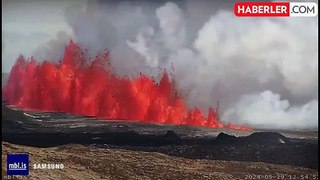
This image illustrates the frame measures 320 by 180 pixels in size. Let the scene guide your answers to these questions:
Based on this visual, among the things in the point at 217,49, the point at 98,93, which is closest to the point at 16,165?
the point at 98,93

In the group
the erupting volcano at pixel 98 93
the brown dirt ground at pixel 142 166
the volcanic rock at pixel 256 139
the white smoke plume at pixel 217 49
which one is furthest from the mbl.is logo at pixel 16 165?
the volcanic rock at pixel 256 139

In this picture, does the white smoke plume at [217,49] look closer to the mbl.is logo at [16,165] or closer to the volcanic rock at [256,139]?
the volcanic rock at [256,139]

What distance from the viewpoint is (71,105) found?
3.87m

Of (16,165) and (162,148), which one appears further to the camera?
(162,148)

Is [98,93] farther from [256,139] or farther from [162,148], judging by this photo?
[256,139]

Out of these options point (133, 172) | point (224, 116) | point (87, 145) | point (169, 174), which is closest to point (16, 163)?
point (87, 145)

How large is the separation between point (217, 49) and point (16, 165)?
5.12ft

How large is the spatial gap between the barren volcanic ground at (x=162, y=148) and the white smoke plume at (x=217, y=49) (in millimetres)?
166

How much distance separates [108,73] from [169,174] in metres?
0.81

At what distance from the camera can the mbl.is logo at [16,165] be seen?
3.78 meters

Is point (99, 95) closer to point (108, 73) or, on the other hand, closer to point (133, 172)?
point (108, 73)

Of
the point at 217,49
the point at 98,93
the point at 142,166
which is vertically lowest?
the point at 142,166

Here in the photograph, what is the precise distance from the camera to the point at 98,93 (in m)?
3.88

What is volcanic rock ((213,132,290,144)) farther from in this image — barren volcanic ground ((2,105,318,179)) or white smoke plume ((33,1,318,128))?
white smoke plume ((33,1,318,128))
